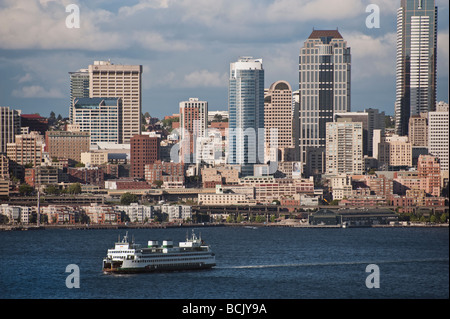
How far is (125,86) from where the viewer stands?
89250mm

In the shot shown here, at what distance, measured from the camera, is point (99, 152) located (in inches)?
3024

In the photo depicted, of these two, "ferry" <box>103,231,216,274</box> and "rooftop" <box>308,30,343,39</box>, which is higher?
"rooftop" <box>308,30,343,39</box>

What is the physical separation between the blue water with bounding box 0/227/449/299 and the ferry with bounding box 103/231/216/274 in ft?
1.53

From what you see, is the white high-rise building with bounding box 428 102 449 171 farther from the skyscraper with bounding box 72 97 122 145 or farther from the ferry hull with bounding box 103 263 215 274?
the ferry hull with bounding box 103 263 215 274

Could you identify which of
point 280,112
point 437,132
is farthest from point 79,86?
point 437,132

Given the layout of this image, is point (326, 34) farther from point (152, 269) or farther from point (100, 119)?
point (152, 269)

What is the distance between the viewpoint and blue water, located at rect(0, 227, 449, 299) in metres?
26.8

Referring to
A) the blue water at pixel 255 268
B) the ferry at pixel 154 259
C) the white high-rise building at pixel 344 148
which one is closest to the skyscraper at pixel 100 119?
the white high-rise building at pixel 344 148

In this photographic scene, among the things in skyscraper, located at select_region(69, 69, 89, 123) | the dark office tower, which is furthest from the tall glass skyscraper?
skyscraper, located at select_region(69, 69, 89, 123)

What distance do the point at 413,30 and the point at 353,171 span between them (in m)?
19.0

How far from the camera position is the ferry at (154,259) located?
30344mm

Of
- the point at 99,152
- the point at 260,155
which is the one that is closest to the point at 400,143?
the point at 260,155

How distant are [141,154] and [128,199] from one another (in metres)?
13.5

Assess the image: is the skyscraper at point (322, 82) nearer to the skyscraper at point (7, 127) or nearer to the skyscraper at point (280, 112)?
the skyscraper at point (280, 112)
